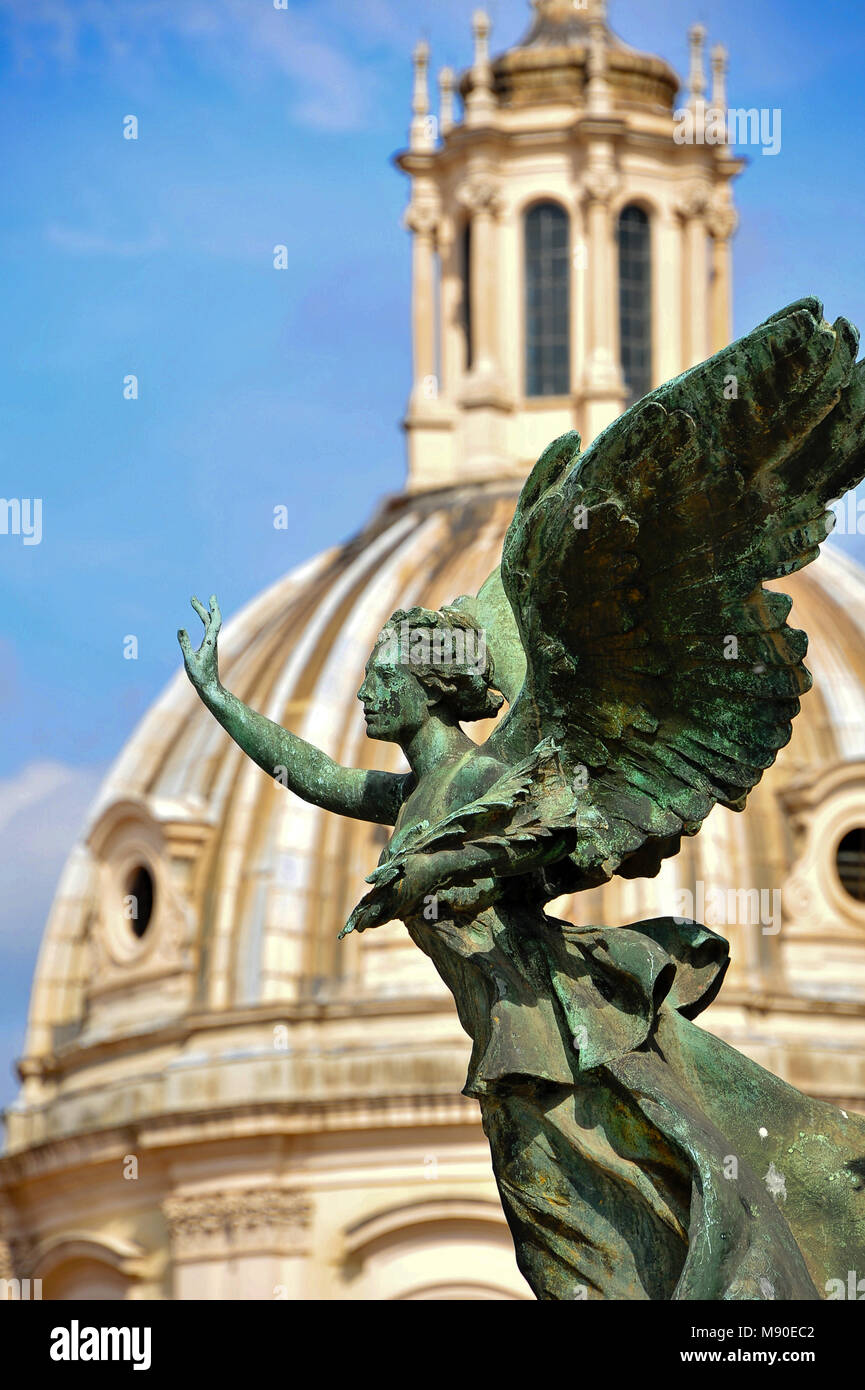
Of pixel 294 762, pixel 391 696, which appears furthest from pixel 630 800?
pixel 294 762

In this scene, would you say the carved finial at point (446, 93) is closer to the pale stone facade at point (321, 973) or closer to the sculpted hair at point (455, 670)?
the pale stone facade at point (321, 973)

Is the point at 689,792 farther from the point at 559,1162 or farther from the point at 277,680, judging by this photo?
the point at 277,680

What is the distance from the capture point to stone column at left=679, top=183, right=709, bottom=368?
5153cm

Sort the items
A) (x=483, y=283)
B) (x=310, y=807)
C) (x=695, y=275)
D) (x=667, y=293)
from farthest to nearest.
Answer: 1. (x=667, y=293)
2. (x=695, y=275)
3. (x=483, y=283)
4. (x=310, y=807)

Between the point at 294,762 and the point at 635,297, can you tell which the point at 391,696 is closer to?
the point at 294,762

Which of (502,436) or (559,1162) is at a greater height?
(502,436)

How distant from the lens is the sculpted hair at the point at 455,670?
10.3 meters

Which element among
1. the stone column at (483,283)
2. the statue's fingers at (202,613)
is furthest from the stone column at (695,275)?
the statue's fingers at (202,613)

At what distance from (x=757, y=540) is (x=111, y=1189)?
33615 mm

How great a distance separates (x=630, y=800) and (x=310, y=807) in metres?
31.8

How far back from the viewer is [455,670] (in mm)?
10312

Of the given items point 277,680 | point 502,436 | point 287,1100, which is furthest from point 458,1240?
point 502,436

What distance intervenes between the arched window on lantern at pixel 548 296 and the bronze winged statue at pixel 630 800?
137 feet
